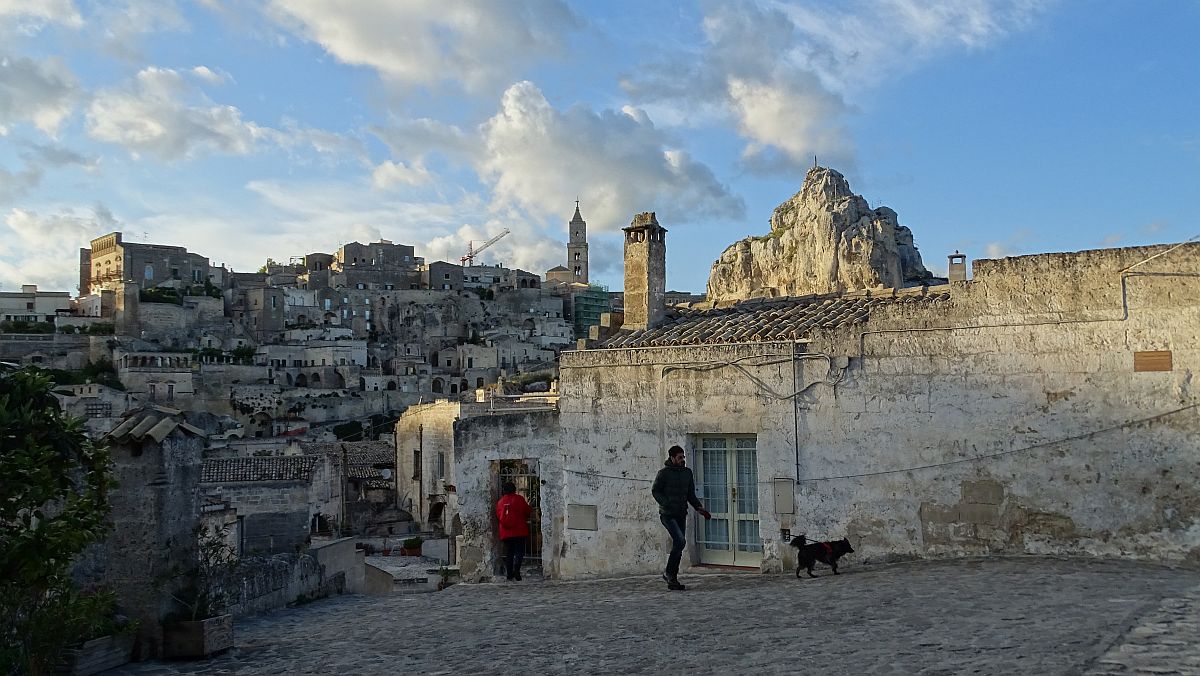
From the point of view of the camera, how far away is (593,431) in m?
14.5

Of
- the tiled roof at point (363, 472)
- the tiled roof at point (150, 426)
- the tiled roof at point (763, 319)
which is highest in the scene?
the tiled roof at point (763, 319)

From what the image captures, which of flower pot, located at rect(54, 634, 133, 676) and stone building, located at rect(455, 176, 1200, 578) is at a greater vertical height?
stone building, located at rect(455, 176, 1200, 578)

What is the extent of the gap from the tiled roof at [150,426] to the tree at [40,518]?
844mm

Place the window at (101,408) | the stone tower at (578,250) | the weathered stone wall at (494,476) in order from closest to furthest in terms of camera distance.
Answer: the weathered stone wall at (494,476), the window at (101,408), the stone tower at (578,250)

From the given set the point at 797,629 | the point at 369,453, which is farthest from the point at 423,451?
the point at 797,629

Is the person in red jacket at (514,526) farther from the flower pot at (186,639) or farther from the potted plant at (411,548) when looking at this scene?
the potted plant at (411,548)

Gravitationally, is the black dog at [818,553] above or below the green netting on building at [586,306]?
below

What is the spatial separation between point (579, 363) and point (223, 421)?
6875 centimetres

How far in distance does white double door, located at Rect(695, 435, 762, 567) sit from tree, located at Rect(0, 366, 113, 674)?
8.44 meters

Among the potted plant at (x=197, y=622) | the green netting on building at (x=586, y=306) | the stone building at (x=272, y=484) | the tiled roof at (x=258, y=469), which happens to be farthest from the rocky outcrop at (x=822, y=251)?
the potted plant at (x=197, y=622)

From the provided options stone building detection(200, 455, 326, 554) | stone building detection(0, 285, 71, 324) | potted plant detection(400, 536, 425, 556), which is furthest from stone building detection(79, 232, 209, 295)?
potted plant detection(400, 536, 425, 556)

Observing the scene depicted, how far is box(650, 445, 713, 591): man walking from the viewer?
11.2 m

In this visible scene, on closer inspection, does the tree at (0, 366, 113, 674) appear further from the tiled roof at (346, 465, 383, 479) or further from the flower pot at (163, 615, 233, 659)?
the tiled roof at (346, 465, 383, 479)

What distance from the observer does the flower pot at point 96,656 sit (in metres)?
6.91
